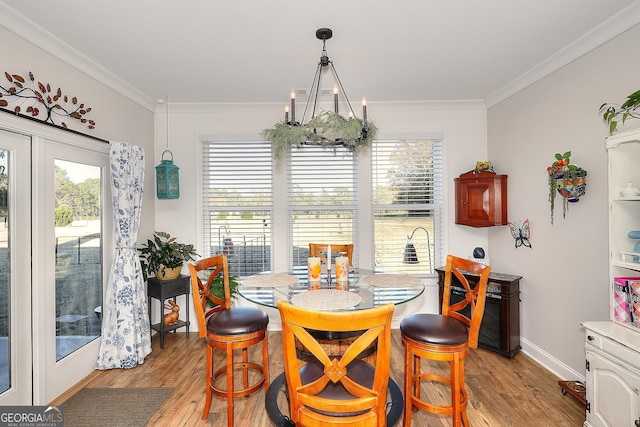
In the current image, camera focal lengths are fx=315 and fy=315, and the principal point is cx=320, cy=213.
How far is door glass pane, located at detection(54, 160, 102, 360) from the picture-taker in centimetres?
261

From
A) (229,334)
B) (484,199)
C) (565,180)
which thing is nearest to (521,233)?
(484,199)

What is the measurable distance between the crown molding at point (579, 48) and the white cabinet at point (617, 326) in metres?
0.94

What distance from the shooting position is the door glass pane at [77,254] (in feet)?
8.55

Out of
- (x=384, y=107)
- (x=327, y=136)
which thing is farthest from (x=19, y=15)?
(x=384, y=107)

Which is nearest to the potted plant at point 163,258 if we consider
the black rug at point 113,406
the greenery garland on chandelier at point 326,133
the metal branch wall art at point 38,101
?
the black rug at point 113,406

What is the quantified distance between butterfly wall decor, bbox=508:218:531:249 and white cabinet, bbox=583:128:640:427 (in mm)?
1154

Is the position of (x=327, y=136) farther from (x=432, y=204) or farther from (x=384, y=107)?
(x=432, y=204)

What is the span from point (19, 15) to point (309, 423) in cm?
306

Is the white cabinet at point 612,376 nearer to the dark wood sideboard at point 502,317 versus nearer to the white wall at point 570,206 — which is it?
the white wall at point 570,206

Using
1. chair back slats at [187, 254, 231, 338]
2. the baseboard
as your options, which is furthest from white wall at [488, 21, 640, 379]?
chair back slats at [187, 254, 231, 338]

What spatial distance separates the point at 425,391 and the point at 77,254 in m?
3.21

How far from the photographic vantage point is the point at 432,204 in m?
3.95

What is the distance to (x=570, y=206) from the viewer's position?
2.69m

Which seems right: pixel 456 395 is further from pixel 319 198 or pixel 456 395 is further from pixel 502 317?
pixel 319 198
